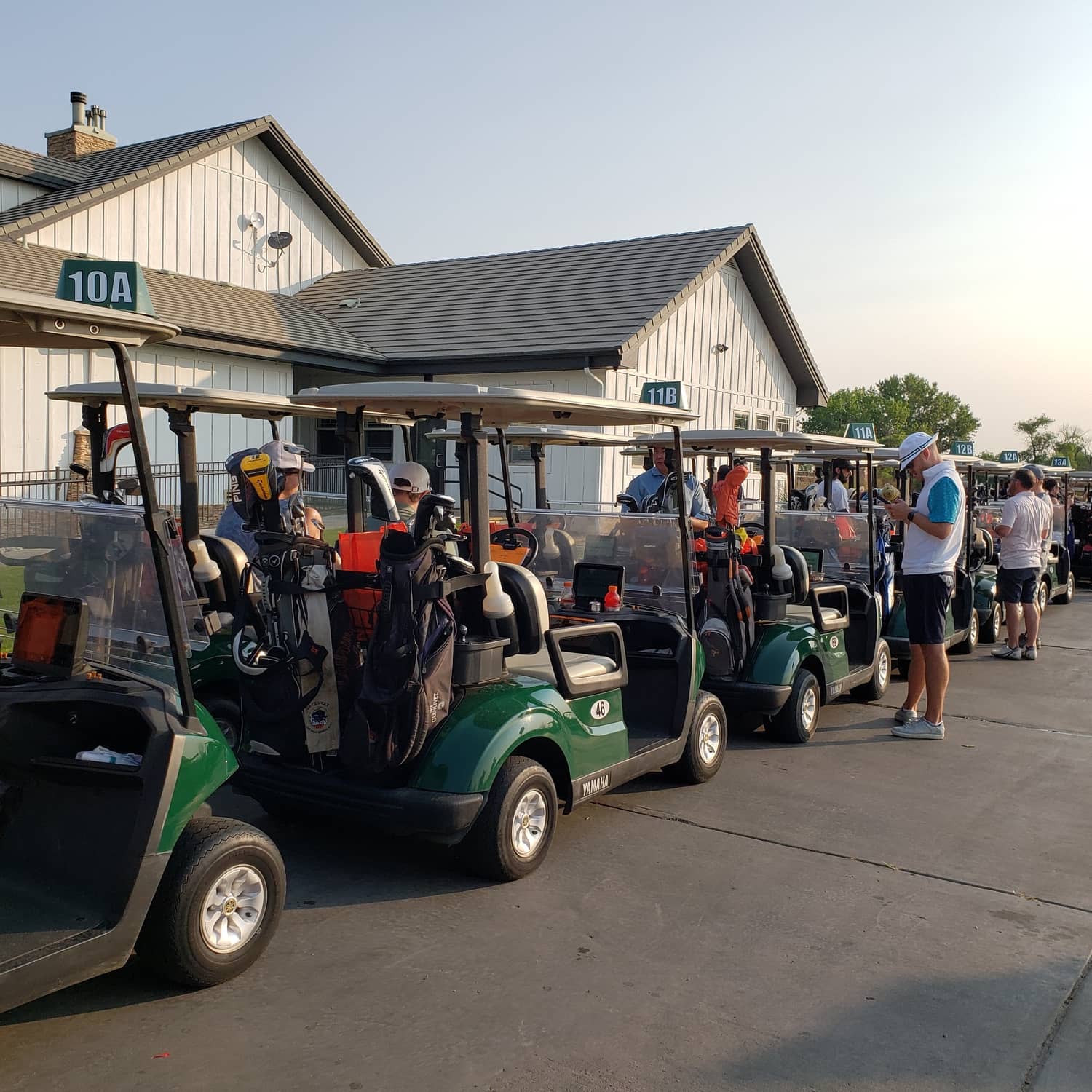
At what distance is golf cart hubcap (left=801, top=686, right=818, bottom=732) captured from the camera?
21.4ft

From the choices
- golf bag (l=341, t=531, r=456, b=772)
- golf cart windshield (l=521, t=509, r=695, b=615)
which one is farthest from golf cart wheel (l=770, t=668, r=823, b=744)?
golf bag (l=341, t=531, r=456, b=772)

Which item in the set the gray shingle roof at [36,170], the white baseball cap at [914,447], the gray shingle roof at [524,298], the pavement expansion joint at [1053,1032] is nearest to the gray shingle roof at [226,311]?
the gray shingle roof at [524,298]

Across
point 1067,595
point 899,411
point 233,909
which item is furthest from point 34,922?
point 899,411

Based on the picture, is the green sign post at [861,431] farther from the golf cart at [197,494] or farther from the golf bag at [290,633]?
the golf bag at [290,633]

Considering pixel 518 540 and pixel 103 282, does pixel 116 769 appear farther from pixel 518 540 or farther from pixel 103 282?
pixel 518 540

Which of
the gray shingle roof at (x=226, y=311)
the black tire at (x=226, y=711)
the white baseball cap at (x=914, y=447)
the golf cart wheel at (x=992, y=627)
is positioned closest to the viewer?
the black tire at (x=226, y=711)

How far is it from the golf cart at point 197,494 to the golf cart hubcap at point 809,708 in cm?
334

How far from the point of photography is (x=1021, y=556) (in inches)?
377

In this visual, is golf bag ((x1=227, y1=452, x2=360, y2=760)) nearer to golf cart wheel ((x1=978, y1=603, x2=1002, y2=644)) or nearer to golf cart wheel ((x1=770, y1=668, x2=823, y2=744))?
golf cart wheel ((x1=770, y1=668, x2=823, y2=744))

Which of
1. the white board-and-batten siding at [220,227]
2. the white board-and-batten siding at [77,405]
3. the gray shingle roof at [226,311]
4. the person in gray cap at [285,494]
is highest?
the white board-and-batten siding at [220,227]

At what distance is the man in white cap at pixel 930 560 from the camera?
21.5ft

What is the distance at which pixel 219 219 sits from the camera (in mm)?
18109

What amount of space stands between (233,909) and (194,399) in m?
3.04

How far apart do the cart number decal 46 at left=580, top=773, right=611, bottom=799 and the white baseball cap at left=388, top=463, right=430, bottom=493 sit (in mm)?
1453
